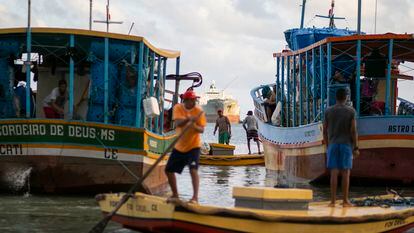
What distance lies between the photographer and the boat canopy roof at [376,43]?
70.0 ft

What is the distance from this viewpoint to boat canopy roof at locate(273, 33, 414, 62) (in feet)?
70.0

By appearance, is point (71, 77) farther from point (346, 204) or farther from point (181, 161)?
point (346, 204)

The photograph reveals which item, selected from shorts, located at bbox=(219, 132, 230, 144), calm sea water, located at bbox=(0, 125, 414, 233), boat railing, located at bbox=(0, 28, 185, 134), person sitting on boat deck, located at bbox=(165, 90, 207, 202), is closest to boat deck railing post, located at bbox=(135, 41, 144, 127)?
boat railing, located at bbox=(0, 28, 185, 134)

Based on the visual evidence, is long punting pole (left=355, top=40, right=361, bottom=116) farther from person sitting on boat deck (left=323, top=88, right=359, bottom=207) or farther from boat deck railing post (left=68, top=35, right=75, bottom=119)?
person sitting on boat deck (left=323, top=88, right=359, bottom=207)

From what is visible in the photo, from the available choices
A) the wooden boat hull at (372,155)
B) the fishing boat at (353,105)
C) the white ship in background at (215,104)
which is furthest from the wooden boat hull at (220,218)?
the white ship in background at (215,104)

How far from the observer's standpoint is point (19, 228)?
45.5 ft

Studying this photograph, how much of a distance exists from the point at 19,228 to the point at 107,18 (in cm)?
962

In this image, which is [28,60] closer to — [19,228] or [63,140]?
[63,140]

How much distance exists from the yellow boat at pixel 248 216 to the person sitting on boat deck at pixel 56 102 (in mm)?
6426

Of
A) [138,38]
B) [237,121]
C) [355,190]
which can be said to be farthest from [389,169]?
[237,121]

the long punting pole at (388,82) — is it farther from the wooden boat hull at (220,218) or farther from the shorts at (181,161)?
the shorts at (181,161)

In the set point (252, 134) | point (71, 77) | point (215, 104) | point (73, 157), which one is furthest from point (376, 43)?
point (215, 104)

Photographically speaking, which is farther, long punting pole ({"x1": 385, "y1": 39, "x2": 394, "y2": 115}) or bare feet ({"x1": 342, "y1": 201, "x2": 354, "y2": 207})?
long punting pole ({"x1": 385, "y1": 39, "x2": 394, "y2": 115})

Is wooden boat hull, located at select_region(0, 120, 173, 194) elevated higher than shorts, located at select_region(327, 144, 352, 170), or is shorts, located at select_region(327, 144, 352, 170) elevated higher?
shorts, located at select_region(327, 144, 352, 170)
